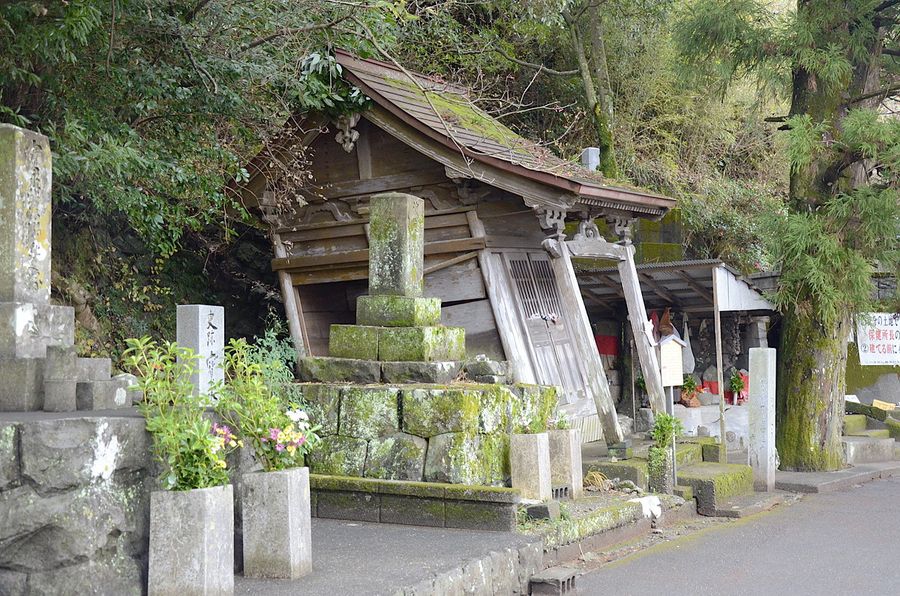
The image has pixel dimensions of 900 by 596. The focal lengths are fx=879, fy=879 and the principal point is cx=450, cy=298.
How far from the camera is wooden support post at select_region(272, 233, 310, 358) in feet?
40.9

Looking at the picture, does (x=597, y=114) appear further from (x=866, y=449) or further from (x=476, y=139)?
(x=866, y=449)

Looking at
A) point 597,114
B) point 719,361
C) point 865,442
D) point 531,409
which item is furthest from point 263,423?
point 597,114

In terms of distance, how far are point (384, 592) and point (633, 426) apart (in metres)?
10.4

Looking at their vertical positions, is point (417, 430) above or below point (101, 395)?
below

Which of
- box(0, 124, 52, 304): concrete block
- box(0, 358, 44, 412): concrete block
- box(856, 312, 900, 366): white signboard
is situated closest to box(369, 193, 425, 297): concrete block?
box(0, 124, 52, 304): concrete block

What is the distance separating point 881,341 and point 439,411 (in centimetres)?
1174

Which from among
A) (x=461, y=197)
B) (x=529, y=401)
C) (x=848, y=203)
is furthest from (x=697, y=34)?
(x=529, y=401)

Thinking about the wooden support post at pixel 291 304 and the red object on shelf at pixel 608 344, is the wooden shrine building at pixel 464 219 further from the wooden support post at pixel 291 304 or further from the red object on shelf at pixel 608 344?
the red object on shelf at pixel 608 344

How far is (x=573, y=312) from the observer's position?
34.8 feet

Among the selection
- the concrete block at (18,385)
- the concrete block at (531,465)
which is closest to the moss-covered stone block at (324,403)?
the concrete block at (531,465)

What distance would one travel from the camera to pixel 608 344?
15.8 metres

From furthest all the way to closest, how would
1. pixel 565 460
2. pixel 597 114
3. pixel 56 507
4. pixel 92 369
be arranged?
pixel 597 114 → pixel 565 460 → pixel 92 369 → pixel 56 507

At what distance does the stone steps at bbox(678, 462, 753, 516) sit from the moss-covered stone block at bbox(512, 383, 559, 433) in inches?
108

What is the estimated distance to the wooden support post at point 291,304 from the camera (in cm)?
1247
